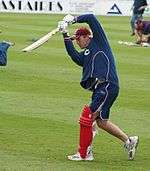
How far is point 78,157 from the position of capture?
8.78 m

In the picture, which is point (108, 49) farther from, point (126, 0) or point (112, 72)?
point (126, 0)

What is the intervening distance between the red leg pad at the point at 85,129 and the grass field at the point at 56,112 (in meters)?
0.23

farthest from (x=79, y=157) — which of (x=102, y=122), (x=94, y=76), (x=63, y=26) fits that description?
(x=63, y=26)

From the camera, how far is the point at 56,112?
11953 millimetres

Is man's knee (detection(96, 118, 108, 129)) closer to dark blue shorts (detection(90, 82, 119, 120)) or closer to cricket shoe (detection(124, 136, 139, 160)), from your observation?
dark blue shorts (detection(90, 82, 119, 120))

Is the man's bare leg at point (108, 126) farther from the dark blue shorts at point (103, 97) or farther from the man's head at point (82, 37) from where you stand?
the man's head at point (82, 37)

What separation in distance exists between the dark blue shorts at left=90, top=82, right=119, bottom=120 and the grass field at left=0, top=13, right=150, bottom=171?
0.67 metres

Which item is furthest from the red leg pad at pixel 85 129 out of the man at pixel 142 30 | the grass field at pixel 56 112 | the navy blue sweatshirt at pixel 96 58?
the man at pixel 142 30

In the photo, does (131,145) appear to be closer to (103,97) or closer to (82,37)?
(103,97)

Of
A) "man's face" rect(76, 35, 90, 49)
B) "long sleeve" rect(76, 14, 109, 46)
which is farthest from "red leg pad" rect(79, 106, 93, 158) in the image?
"long sleeve" rect(76, 14, 109, 46)

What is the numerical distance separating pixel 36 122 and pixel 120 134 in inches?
97.9

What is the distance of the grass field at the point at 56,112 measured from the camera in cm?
872

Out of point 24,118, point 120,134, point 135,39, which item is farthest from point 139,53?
point 120,134

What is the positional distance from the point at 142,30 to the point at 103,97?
16.5m
